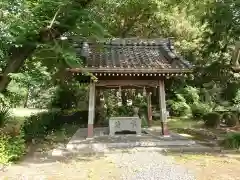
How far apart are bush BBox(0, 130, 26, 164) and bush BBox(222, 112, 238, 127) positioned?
12656mm

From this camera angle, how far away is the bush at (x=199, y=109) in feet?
74.9

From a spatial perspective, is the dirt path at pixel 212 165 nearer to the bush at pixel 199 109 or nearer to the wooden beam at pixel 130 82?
the wooden beam at pixel 130 82

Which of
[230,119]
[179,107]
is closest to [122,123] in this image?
[230,119]

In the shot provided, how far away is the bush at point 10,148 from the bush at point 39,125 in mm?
2773

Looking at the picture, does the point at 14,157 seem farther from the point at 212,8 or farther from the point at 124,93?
the point at 124,93

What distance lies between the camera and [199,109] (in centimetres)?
2309

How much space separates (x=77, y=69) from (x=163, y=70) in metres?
3.45

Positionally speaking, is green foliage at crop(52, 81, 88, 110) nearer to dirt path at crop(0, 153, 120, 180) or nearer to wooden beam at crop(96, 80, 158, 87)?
wooden beam at crop(96, 80, 158, 87)

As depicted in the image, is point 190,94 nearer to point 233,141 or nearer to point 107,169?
point 233,141

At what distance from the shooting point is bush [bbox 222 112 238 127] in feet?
63.0

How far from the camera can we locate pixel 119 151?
11.9m

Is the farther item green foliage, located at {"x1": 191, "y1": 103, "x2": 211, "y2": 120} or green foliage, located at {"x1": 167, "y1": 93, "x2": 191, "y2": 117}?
green foliage, located at {"x1": 167, "y1": 93, "x2": 191, "y2": 117}

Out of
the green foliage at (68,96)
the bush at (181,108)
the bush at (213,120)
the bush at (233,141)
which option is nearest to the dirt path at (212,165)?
the bush at (233,141)

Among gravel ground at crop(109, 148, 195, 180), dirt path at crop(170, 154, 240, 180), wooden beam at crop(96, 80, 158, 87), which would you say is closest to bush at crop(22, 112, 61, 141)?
wooden beam at crop(96, 80, 158, 87)
